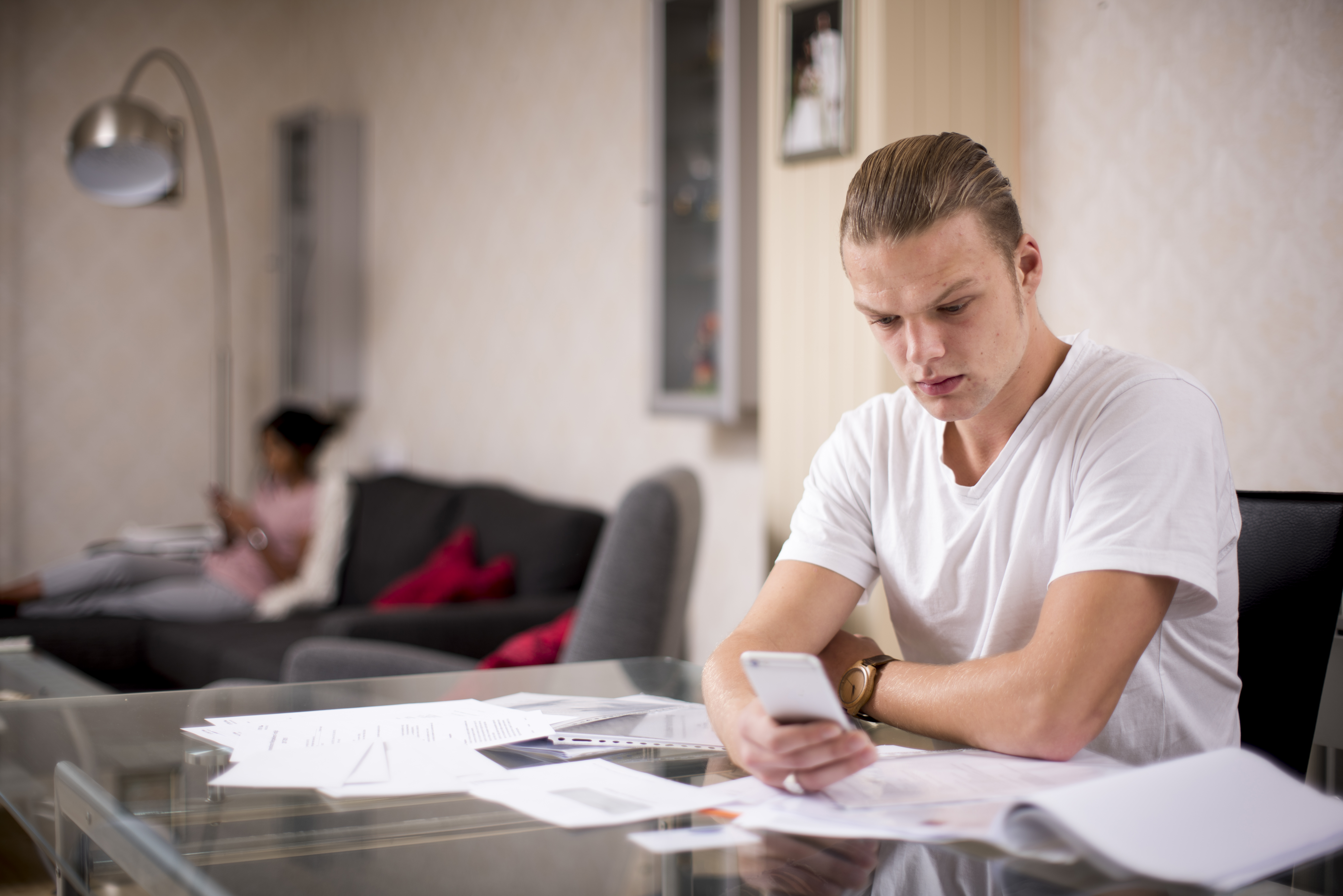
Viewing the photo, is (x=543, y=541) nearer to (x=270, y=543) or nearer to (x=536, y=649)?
(x=536, y=649)

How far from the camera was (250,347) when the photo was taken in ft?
17.4

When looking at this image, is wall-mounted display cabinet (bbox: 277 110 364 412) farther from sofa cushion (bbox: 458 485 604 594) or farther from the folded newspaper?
the folded newspaper

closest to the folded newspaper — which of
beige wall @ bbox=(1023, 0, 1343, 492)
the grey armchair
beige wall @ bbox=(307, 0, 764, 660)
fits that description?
beige wall @ bbox=(1023, 0, 1343, 492)

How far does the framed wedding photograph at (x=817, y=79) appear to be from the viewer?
206 cm

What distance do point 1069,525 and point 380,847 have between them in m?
0.71

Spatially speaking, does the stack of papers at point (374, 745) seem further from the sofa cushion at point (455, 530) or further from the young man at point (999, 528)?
the sofa cushion at point (455, 530)

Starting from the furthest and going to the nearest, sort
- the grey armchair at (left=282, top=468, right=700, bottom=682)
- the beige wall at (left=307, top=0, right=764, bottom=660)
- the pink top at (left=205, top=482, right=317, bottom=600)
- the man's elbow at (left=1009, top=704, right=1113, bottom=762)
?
1. the pink top at (left=205, top=482, right=317, bottom=600)
2. the beige wall at (left=307, top=0, right=764, bottom=660)
3. the grey armchair at (left=282, top=468, right=700, bottom=682)
4. the man's elbow at (left=1009, top=704, right=1113, bottom=762)

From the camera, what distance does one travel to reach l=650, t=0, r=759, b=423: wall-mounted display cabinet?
2.63 metres

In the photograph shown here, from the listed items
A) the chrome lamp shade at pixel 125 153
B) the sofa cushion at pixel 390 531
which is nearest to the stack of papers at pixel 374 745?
the sofa cushion at pixel 390 531

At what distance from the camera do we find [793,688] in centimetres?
81

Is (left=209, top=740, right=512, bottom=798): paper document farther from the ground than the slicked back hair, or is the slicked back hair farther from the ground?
the slicked back hair

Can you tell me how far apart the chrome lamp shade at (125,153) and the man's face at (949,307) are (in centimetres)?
302

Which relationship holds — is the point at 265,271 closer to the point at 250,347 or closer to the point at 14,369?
the point at 250,347

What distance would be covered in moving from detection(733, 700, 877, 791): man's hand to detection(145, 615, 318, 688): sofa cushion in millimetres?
2282
